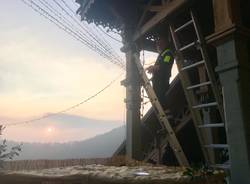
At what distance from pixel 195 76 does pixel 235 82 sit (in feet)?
17.3

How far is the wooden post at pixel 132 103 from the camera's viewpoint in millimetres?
7465

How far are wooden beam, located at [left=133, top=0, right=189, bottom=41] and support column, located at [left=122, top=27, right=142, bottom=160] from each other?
0.38m

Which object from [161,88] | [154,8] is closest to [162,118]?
[161,88]

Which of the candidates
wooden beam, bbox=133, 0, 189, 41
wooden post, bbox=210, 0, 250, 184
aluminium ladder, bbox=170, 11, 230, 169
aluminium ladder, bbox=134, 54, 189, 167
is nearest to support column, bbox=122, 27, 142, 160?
aluminium ladder, bbox=134, 54, 189, 167

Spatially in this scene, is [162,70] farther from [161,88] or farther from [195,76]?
[195,76]

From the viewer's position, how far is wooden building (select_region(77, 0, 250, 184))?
4.36 meters

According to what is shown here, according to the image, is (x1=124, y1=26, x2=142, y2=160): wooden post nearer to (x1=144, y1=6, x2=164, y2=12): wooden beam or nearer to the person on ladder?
the person on ladder

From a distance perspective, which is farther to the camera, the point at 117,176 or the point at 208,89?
the point at 208,89

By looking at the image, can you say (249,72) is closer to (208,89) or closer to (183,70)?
(183,70)

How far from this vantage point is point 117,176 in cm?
313

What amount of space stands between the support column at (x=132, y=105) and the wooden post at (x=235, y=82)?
3119 millimetres

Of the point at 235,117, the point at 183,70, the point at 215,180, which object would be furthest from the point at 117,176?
the point at 183,70

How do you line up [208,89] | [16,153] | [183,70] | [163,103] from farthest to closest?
[163,103] → [208,89] → [183,70] → [16,153]

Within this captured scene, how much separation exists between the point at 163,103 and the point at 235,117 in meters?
3.15
